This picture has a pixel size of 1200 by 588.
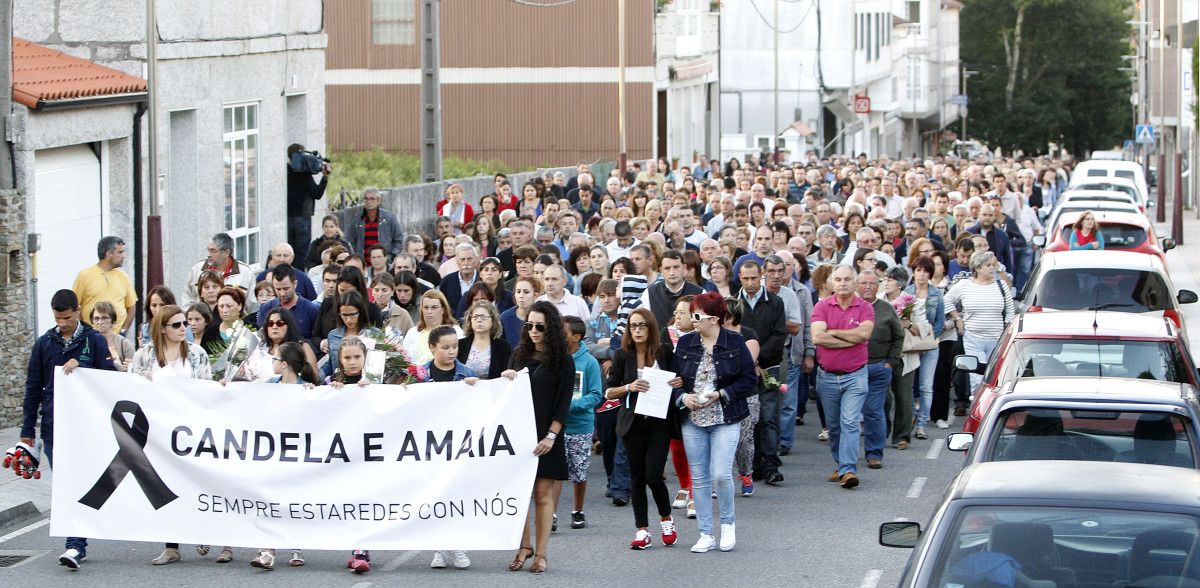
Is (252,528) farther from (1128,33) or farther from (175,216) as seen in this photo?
(1128,33)

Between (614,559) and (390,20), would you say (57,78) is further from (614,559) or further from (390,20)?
(390,20)

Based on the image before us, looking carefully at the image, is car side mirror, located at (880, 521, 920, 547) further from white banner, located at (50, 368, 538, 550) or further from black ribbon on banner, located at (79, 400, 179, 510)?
black ribbon on banner, located at (79, 400, 179, 510)

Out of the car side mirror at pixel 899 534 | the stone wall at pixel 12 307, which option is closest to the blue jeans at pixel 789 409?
the stone wall at pixel 12 307

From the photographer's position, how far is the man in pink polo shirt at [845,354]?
1352 centimetres

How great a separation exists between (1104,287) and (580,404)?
665cm

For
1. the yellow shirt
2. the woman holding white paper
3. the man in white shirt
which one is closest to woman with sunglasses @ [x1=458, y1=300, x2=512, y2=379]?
the woman holding white paper

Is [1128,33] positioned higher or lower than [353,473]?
higher

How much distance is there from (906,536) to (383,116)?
143 feet

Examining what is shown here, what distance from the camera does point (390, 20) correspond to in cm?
4862

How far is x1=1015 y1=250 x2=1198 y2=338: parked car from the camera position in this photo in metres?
15.7

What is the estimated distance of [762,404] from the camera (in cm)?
1404

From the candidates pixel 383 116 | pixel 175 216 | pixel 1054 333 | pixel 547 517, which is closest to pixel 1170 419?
pixel 1054 333

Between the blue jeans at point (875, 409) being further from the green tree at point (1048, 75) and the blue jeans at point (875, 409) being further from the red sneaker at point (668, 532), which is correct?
the green tree at point (1048, 75)

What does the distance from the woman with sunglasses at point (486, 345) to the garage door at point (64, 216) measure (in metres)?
7.44
